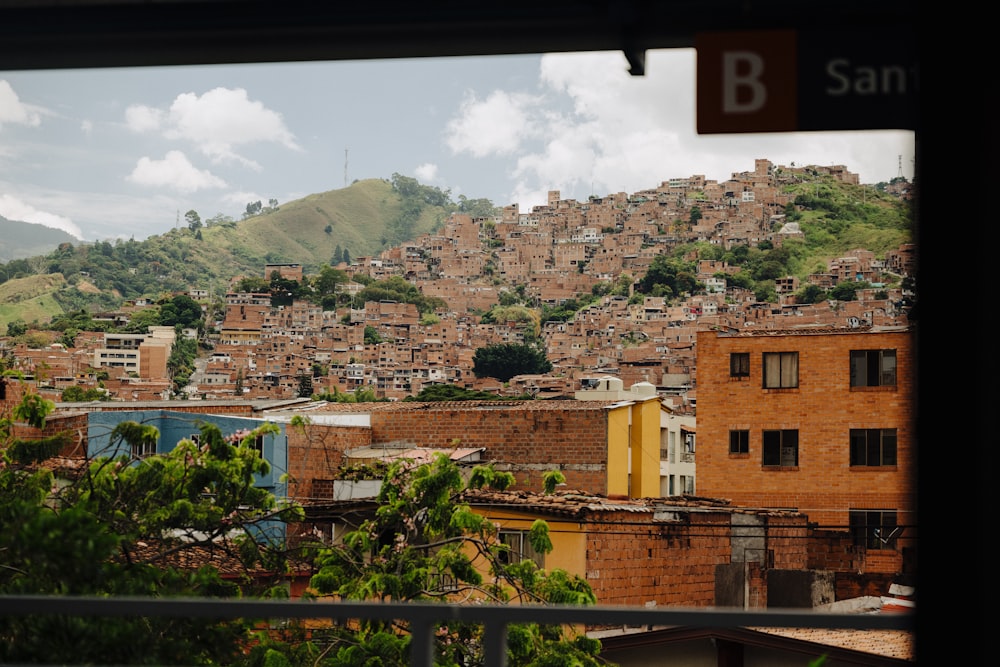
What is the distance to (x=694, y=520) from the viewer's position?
18500mm

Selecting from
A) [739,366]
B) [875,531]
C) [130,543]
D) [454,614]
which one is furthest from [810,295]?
[454,614]

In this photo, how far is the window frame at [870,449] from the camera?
2777 cm

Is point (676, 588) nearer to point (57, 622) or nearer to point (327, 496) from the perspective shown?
point (327, 496)

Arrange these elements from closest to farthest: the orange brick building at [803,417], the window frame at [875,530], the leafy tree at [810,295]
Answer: the window frame at [875,530] < the orange brick building at [803,417] < the leafy tree at [810,295]

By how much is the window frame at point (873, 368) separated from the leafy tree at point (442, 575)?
20.5 meters

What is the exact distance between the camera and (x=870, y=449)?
2795cm

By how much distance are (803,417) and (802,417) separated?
0.03m

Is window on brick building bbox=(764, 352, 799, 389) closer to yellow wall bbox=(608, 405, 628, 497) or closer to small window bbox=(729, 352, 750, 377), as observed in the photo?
small window bbox=(729, 352, 750, 377)

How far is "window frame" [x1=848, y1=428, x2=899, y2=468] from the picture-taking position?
27.8m

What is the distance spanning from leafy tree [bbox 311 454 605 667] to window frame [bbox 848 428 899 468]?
65.3ft

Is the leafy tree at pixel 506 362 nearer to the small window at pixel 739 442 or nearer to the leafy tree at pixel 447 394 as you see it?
→ the leafy tree at pixel 447 394

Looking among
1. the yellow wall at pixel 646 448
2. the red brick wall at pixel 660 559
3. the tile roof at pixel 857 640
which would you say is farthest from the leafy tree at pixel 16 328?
the tile roof at pixel 857 640

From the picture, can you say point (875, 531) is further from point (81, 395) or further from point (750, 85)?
point (750, 85)

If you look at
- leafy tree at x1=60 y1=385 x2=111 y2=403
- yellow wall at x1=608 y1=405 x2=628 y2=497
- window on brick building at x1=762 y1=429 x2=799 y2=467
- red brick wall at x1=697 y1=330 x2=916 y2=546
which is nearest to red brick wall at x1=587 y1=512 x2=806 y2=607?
yellow wall at x1=608 y1=405 x2=628 y2=497
